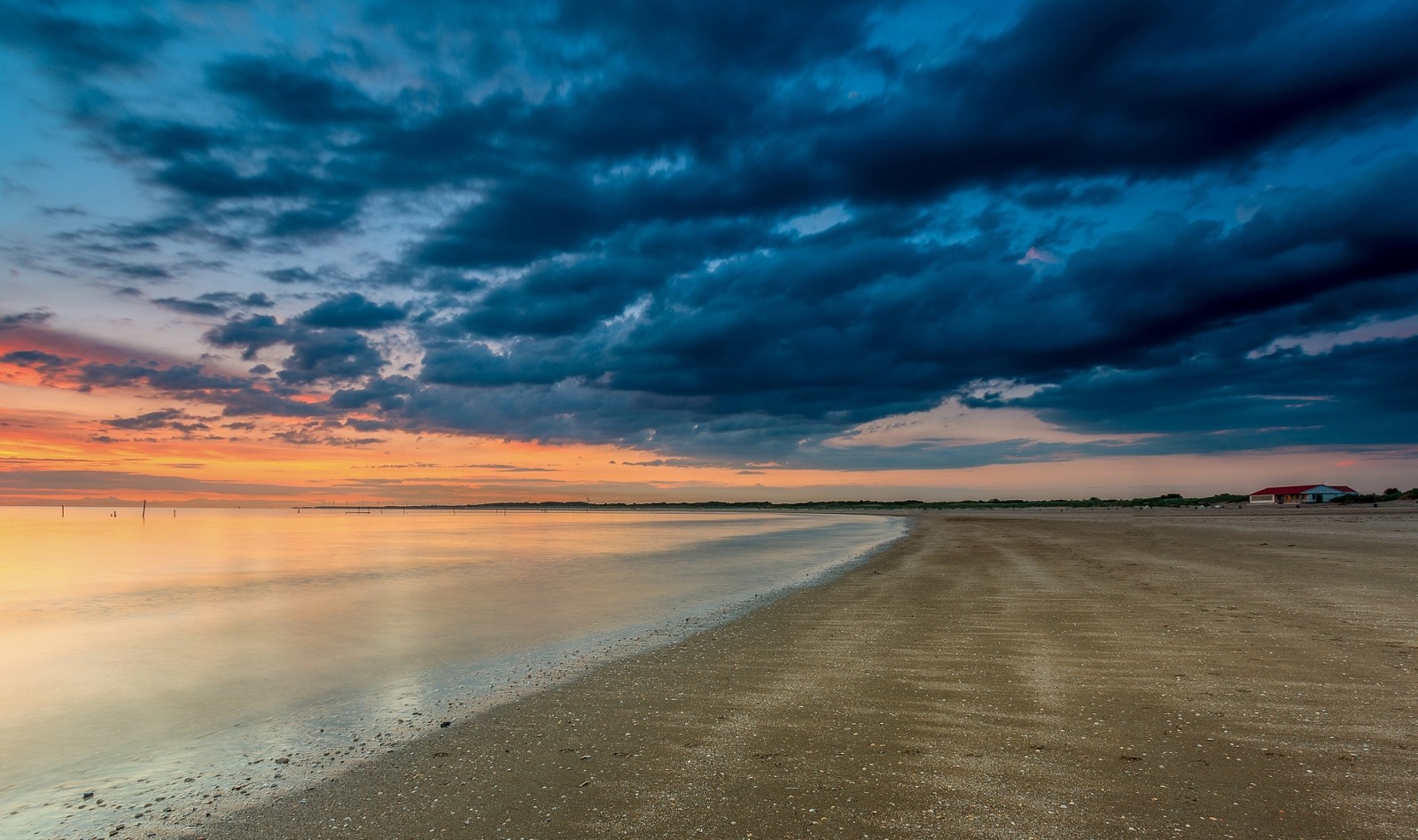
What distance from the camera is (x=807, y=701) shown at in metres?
7.55

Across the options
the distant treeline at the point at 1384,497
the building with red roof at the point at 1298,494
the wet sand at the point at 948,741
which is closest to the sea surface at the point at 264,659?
the wet sand at the point at 948,741

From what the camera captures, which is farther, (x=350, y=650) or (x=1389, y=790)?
(x=350, y=650)

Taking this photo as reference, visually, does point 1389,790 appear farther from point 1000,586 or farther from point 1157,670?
point 1000,586

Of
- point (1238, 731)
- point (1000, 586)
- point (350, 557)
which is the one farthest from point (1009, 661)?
point (350, 557)

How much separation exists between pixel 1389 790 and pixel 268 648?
17564 mm

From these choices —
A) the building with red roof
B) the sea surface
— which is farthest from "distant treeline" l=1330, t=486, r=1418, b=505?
the sea surface

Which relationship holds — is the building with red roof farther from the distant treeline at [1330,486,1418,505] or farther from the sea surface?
the sea surface

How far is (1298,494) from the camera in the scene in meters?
112

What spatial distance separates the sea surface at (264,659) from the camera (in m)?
6.83

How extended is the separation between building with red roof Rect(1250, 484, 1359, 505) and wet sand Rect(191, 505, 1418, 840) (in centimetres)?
12246

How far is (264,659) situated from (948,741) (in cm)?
1339

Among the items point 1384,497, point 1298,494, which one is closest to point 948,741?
point 1384,497

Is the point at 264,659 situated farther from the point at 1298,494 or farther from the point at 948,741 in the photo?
the point at 1298,494

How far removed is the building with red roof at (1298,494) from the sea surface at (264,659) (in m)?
116
